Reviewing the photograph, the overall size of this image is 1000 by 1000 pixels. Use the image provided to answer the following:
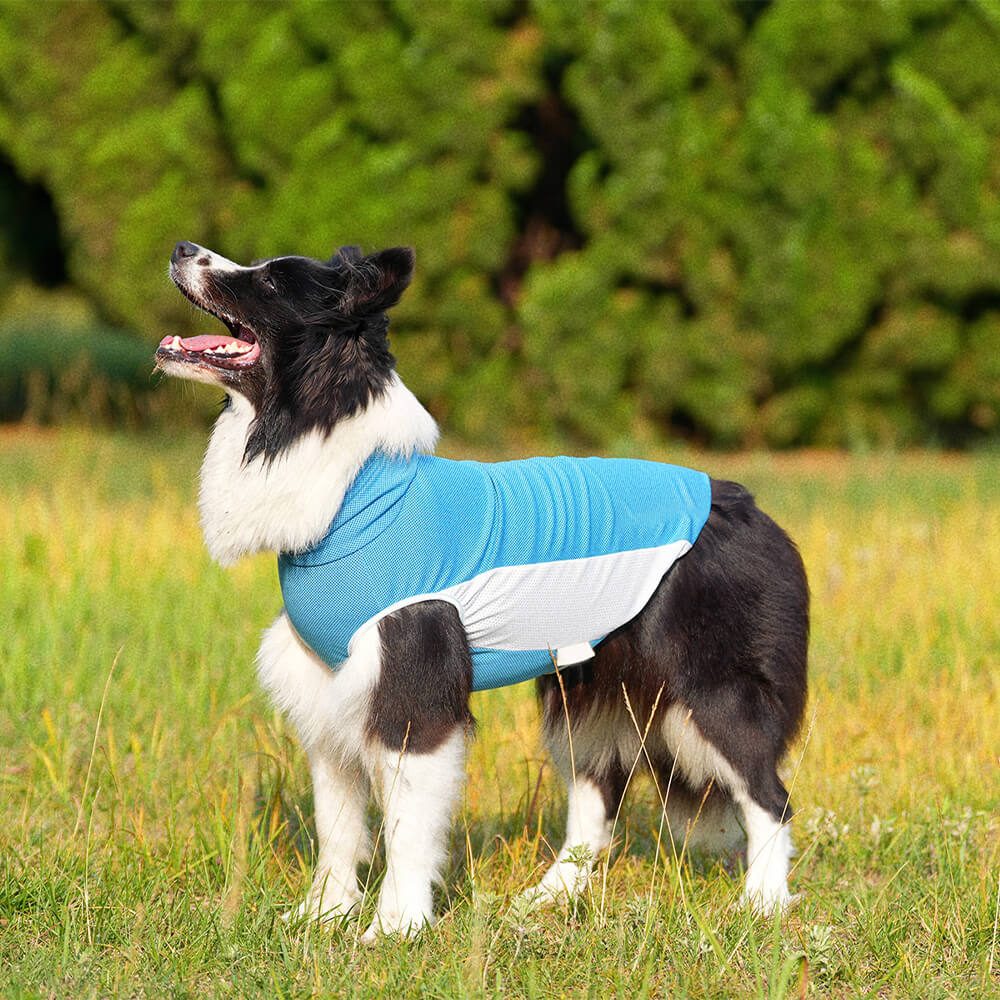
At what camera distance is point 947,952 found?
9.50 ft

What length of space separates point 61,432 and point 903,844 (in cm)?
811

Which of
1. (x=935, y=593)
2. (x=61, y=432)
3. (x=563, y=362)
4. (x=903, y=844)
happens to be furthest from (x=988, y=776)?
(x=61, y=432)

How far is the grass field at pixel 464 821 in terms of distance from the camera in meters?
2.72

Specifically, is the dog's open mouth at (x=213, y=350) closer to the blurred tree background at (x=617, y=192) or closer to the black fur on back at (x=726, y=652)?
the black fur on back at (x=726, y=652)

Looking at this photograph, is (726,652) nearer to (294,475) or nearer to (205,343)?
(294,475)

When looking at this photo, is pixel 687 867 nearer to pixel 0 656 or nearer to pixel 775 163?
pixel 0 656

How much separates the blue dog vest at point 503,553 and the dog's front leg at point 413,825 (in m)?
Answer: 0.27

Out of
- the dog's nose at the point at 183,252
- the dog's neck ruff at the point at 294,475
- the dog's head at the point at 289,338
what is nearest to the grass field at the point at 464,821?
the dog's neck ruff at the point at 294,475

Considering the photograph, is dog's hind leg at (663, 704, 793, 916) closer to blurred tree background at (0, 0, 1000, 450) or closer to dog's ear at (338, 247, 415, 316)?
dog's ear at (338, 247, 415, 316)

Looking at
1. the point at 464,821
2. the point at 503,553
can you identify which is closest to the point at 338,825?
the point at 464,821

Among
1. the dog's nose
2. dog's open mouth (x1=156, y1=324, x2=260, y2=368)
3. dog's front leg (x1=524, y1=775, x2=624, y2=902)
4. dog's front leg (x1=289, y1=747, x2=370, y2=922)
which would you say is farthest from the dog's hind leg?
the dog's nose

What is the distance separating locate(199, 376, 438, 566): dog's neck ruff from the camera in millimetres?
2850

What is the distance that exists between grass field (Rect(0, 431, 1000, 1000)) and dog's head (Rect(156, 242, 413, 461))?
1.00 metres

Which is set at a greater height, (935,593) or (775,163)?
(775,163)
